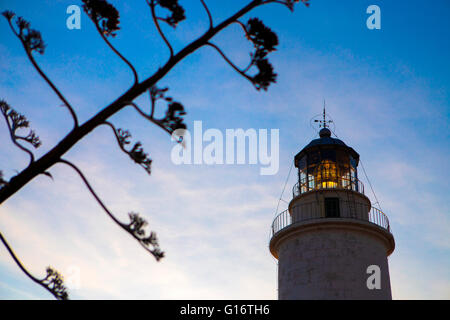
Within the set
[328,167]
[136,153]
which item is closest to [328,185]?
[328,167]

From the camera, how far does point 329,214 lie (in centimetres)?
1689

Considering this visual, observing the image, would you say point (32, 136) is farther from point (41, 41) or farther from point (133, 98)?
point (133, 98)

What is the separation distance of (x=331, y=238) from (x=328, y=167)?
11.0 ft

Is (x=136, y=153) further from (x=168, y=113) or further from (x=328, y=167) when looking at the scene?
(x=328, y=167)

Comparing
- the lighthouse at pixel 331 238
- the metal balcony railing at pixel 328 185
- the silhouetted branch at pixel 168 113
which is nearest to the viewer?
the silhouetted branch at pixel 168 113

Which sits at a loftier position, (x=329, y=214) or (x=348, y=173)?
(x=348, y=173)

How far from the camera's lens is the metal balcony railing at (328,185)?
17.7m

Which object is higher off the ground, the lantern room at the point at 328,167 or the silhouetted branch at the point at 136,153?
the lantern room at the point at 328,167

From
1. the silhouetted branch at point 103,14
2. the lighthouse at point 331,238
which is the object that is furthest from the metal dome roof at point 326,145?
the silhouetted branch at point 103,14

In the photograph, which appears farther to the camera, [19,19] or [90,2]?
[90,2]

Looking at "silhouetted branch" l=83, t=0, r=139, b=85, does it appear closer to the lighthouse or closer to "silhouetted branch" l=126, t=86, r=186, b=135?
"silhouetted branch" l=126, t=86, r=186, b=135

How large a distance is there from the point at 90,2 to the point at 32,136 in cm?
108

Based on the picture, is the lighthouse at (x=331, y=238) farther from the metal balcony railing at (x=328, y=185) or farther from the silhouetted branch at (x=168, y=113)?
the silhouetted branch at (x=168, y=113)
